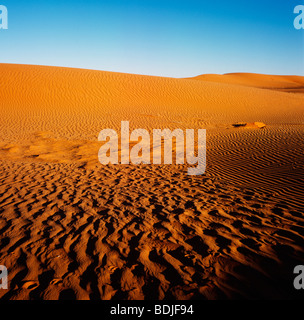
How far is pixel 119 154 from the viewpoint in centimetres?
918

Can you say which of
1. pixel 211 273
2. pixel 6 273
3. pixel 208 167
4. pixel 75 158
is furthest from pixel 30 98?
pixel 211 273

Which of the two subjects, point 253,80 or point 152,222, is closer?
point 152,222

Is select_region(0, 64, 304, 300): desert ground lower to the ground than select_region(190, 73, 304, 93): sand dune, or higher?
lower

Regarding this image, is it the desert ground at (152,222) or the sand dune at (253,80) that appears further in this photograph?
the sand dune at (253,80)

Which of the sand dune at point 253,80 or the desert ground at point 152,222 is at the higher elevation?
the sand dune at point 253,80

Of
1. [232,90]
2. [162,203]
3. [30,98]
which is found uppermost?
[232,90]

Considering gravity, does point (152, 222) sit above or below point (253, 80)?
below

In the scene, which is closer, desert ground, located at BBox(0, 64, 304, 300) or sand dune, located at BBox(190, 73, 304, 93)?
desert ground, located at BBox(0, 64, 304, 300)

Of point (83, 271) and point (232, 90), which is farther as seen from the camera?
point (232, 90)
